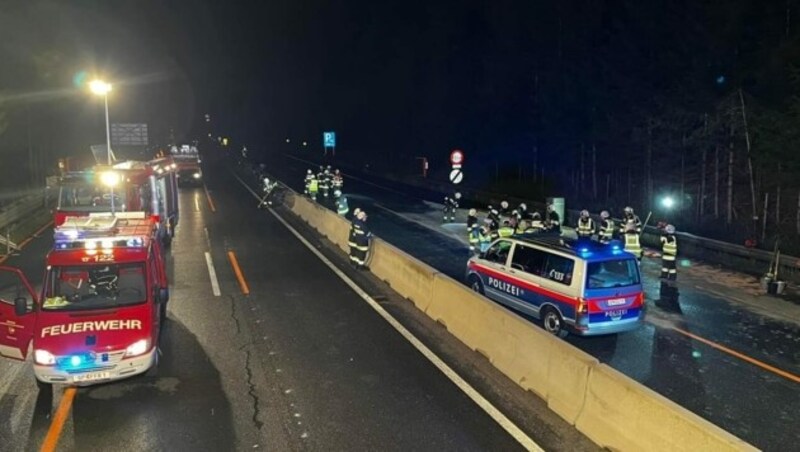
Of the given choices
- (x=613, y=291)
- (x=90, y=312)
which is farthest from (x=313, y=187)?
(x=90, y=312)

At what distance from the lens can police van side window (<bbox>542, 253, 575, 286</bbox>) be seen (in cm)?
1068

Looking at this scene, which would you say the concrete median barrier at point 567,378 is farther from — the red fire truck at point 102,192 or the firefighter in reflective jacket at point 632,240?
the red fire truck at point 102,192

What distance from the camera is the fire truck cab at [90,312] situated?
8.09 m

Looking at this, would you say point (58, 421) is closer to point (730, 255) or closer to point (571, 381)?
point (571, 381)

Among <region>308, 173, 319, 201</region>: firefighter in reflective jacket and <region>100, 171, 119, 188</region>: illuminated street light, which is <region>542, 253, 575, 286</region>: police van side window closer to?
A: <region>100, 171, 119, 188</region>: illuminated street light

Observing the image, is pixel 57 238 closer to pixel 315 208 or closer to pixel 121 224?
pixel 121 224

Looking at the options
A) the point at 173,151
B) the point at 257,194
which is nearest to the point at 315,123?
the point at 173,151

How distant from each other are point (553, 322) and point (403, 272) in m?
3.92

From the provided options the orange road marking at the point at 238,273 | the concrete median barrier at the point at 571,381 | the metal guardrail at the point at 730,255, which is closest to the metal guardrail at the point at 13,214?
the orange road marking at the point at 238,273

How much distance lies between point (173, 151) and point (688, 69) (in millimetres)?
33748

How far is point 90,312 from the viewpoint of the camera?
8.59m

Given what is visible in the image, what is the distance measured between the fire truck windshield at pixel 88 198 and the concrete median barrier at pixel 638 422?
14102 millimetres

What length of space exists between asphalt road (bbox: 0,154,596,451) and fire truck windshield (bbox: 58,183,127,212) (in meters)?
4.93

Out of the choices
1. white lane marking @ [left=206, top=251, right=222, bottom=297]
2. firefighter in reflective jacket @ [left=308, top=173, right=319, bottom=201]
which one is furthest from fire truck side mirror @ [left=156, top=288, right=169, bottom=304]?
firefighter in reflective jacket @ [left=308, top=173, right=319, bottom=201]
